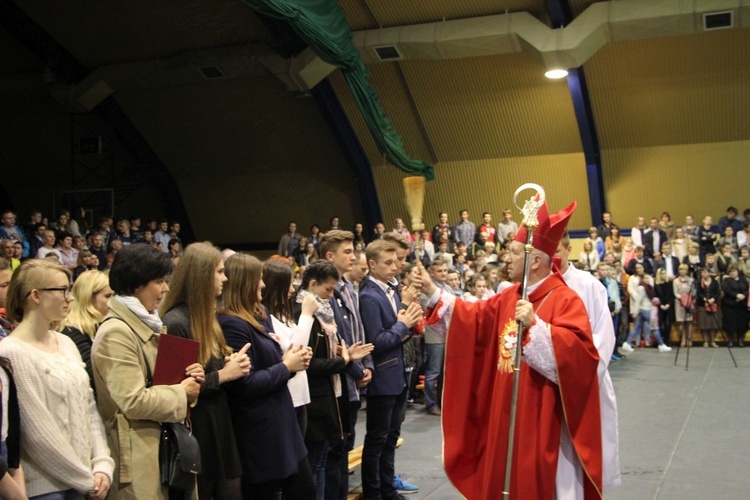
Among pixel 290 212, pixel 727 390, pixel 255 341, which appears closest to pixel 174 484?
pixel 255 341

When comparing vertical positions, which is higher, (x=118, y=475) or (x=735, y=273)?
(x=735, y=273)

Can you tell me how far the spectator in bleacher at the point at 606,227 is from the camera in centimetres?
1884

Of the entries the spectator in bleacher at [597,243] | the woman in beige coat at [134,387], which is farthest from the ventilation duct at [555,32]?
the woman in beige coat at [134,387]

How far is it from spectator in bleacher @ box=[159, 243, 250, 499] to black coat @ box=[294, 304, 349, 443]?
1.04m

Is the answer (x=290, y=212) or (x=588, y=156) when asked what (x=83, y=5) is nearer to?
(x=290, y=212)

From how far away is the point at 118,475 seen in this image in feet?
11.0

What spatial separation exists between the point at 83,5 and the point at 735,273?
1485 centimetres

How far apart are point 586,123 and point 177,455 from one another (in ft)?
56.4

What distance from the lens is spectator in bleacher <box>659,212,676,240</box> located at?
18.4 metres

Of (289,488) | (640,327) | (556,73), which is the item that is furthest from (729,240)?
(289,488)

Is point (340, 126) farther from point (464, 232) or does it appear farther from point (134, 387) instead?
point (134, 387)

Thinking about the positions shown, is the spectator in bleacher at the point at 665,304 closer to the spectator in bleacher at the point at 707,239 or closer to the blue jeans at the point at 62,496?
the spectator in bleacher at the point at 707,239

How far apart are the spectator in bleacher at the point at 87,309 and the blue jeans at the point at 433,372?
5.50m

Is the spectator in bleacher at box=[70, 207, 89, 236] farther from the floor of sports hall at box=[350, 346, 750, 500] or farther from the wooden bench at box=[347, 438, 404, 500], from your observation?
the wooden bench at box=[347, 438, 404, 500]
